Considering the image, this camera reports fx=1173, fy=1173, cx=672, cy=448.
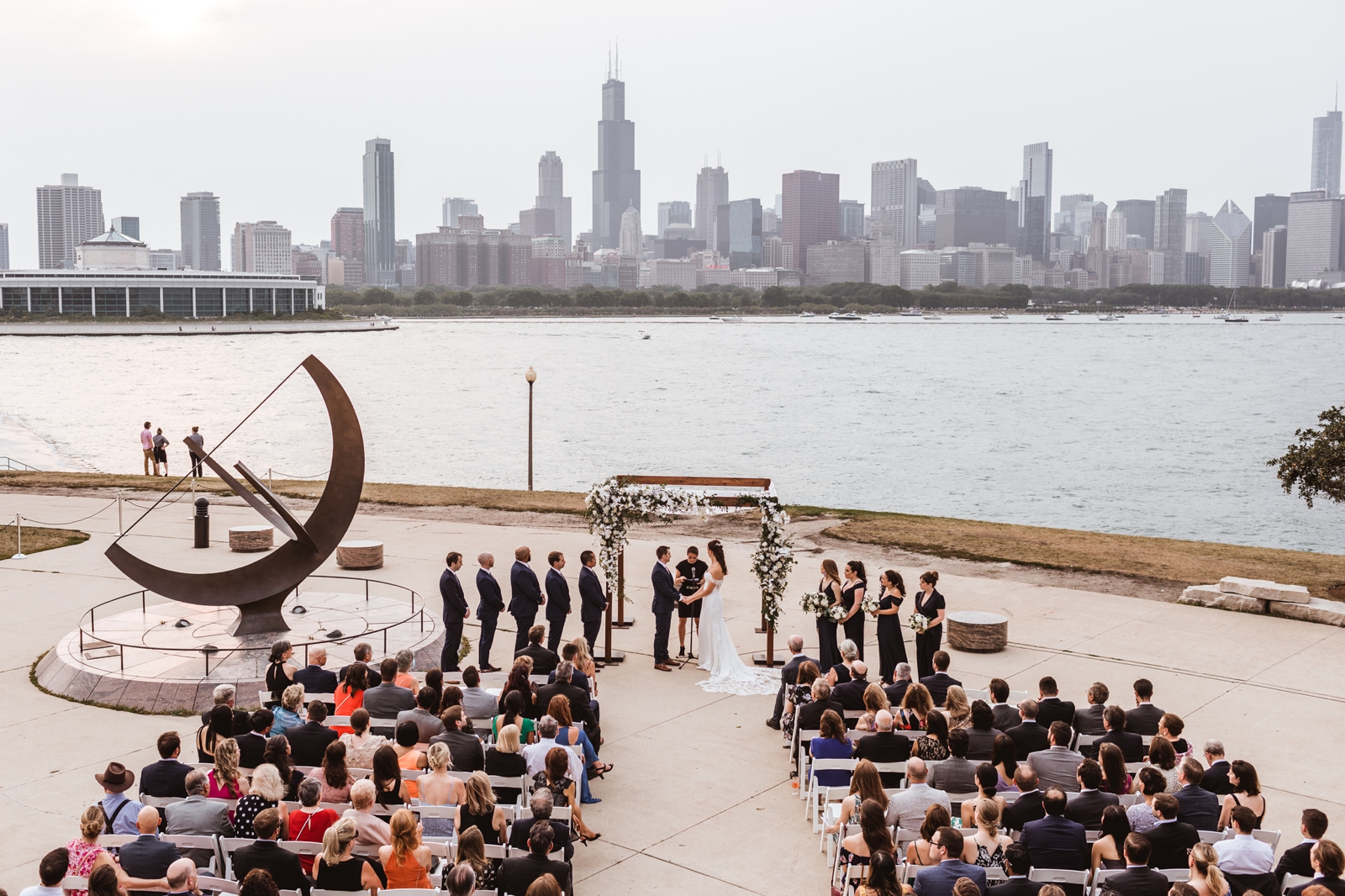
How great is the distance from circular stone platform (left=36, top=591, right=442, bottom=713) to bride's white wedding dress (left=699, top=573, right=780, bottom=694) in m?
3.68

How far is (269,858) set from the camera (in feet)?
25.6

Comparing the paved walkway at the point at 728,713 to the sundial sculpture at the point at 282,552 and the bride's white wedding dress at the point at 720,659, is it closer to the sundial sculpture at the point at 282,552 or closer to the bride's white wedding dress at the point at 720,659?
the bride's white wedding dress at the point at 720,659

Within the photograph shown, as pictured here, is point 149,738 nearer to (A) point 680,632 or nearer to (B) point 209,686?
(B) point 209,686

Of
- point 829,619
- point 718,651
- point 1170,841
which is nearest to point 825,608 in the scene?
point 829,619

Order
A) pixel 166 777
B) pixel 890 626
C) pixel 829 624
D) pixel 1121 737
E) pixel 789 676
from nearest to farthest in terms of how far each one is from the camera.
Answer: pixel 166 777 → pixel 1121 737 → pixel 789 676 → pixel 829 624 → pixel 890 626

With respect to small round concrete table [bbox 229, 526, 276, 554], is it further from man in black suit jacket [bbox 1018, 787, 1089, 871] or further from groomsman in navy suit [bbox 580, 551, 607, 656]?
man in black suit jacket [bbox 1018, 787, 1089, 871]

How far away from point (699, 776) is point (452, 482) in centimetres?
4357

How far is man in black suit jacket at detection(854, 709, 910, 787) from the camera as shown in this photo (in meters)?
10.0

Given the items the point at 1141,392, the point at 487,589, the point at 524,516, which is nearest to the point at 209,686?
the point at 487,589

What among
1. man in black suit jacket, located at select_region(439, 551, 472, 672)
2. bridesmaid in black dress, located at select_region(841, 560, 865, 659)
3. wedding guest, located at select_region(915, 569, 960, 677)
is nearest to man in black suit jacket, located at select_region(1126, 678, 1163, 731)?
wedding guest, located at select_region(915, 569, 960, 677)

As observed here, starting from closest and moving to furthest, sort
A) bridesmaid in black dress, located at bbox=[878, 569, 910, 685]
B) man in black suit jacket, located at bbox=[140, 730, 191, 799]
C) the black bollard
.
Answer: man in black suit jacket, located at bbox=[140, 730, 191, 799] → bridesmaid in black dress, located at bbox=[878, 569, 910, 685] → the black bollard

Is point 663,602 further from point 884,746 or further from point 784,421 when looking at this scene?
point 784,421

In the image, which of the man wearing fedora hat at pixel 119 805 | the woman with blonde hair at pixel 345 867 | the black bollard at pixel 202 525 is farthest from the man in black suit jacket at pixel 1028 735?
the black bollard at pixel 202 525

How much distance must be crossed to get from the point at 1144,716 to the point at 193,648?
1127 centimetres
